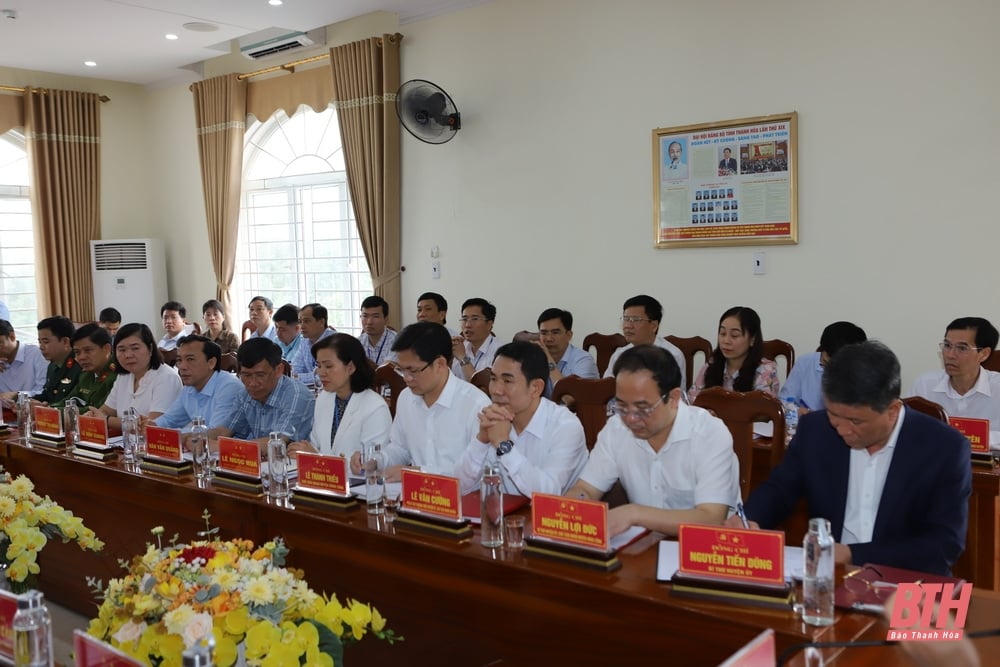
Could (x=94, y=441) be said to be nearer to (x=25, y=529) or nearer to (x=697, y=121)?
(x=25, y=529)

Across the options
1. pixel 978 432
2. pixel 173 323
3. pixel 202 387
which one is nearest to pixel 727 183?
pixel 978 432

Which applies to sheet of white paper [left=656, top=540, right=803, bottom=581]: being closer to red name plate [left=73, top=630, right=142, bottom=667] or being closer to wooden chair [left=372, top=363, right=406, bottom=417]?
red name plate [left=73, top=630, right=142, bottom=667]

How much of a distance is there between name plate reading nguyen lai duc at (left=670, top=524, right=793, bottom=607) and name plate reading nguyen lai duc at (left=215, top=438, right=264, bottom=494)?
133cm

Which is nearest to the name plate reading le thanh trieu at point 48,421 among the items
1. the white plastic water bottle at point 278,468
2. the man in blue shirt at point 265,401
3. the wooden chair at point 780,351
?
the man in blue shirt at point 265,401

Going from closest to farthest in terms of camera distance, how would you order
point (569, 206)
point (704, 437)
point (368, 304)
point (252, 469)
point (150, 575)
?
point (150, 575) → point (704, 437) → point (252, 469) → point (569, 206) → point (368, 304)

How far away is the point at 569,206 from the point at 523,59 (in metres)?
0.99

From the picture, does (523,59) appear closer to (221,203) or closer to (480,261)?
(480,261)

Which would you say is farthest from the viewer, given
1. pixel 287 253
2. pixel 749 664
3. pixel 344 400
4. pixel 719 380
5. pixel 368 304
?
pixel 287 253

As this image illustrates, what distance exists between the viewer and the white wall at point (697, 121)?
12.8ft

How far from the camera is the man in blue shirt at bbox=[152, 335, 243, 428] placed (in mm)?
3445

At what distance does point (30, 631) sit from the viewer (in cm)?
125

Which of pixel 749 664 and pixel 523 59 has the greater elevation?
pixel 523 59

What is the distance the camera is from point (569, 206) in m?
5.21

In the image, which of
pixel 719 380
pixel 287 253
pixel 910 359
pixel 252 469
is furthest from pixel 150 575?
pixel 287 253
